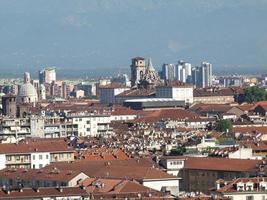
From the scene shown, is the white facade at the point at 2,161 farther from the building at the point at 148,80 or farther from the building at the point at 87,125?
the building at the point at 148,80

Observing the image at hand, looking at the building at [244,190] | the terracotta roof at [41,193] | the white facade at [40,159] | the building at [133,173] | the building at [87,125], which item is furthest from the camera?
the building at [87,125]

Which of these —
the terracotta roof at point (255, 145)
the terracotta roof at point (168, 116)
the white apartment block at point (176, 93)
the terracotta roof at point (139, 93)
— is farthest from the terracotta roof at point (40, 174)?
the terracotta roof at point (139, 93)

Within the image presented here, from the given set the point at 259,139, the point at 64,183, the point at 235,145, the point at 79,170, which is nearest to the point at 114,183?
the point at 64,183

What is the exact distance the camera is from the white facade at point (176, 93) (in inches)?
5531

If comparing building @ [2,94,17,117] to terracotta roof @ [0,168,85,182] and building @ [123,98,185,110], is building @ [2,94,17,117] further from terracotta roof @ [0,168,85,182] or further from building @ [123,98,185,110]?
terracotta roof @ [0,168,85,182]

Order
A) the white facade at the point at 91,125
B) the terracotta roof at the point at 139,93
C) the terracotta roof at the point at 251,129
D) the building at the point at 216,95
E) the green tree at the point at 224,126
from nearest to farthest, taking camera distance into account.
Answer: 1. the terracotta roof at the point at 251,129
2. the green tree at the point at 224,126
3. the white facade at the point at 91,125
4. the terracotta roof at the point at 139,93
5. the building at the point at 216,95

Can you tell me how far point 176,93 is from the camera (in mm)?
142625

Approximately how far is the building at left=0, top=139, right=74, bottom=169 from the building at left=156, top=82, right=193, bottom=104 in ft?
242

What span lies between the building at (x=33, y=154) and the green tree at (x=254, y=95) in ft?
229

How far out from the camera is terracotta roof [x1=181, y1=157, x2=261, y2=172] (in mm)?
55219

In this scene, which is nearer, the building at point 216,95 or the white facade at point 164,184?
the white facade at point 164,184

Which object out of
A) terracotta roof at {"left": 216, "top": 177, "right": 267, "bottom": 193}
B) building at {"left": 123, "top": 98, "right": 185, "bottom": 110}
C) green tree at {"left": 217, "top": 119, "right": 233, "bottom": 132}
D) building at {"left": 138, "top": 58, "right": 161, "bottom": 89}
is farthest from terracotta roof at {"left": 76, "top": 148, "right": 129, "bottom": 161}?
building at {"left": 138, "top": 58, "right": 161, "bottom": 89}

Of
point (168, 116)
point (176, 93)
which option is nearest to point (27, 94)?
point (176, 93)

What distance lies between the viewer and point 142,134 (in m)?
85.2
